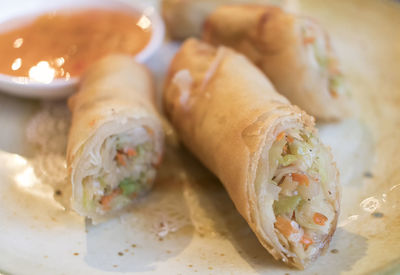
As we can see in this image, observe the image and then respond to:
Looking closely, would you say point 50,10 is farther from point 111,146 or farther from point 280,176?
point 280,176

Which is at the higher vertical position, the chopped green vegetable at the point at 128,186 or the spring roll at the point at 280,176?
the spring roll at the point at 280,176

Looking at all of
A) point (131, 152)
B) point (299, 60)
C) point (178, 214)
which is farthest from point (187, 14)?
point (178, 214)

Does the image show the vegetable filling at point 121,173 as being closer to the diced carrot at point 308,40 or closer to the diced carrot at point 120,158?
the diced carrot at point 120,158

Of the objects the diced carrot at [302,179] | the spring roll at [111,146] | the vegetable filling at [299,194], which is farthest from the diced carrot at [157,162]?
the diced carrot at [302,179]

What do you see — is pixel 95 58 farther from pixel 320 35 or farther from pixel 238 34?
pixel 320 35

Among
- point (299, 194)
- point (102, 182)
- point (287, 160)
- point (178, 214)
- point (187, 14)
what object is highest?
point (287, 160)

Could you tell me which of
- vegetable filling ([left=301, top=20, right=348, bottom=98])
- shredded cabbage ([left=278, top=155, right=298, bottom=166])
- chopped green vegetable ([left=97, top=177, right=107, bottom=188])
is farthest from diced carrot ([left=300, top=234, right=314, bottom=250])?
vegetable filling ([left=301, top=20, right=348, bottom=98])

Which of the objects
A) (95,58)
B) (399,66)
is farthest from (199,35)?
(399,66)
